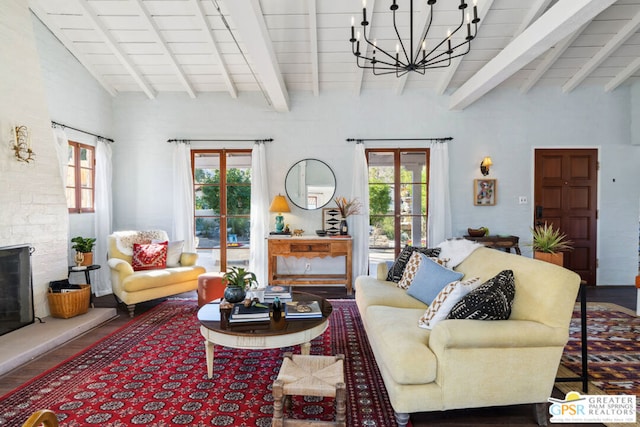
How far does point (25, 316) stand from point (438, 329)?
11.9ft

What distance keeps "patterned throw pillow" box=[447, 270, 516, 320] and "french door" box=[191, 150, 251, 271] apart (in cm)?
391

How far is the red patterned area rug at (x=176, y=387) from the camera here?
2.04 meters

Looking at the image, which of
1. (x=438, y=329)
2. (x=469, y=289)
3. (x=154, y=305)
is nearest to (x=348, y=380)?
(x=438, y=329)

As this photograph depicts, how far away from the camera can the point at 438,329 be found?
6.25ft

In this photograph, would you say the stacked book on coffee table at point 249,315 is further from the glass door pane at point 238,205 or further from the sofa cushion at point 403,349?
the glass door pane at point 238,205

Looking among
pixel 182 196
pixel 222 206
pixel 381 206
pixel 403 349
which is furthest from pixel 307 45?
pixel 403 349

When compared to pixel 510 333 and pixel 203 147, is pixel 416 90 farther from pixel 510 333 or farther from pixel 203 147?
pixel 510 333

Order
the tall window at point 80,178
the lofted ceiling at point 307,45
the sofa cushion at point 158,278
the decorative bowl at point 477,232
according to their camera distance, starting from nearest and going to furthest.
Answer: the lofted ceiling at point 307,45 < the sofa cushion at point 158,278 < the tall window at point 80,178 < the decorative bowl at point 477,232

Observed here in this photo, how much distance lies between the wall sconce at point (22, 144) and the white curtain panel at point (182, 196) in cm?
202

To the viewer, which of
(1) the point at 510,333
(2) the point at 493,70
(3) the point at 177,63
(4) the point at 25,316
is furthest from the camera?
(3) the point at 177,63

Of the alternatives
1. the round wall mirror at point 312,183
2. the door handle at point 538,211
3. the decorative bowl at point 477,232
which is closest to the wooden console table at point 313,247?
the round wall mirror at point 312,183

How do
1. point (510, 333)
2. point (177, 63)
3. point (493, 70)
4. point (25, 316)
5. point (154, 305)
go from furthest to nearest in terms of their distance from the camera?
point (177, 63), point (154, 305), point (493, 70), point (25, 316), point (510, 333)

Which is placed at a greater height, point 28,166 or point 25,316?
point 28,166

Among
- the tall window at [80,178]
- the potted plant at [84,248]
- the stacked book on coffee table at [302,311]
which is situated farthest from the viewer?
the tall window at [80,178]
